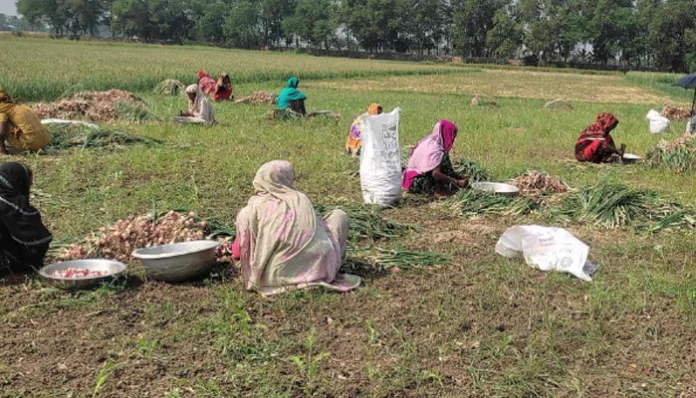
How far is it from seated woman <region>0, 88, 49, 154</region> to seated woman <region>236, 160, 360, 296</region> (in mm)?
5704

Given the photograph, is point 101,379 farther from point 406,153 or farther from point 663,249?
point 406,153

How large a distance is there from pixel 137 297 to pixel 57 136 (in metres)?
6.30

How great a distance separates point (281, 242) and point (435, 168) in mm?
3335

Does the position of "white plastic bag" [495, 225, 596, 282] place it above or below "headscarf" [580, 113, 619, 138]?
below

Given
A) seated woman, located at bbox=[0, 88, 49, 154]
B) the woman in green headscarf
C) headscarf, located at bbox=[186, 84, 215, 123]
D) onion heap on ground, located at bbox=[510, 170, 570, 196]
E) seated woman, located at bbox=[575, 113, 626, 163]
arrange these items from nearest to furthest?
onion heap on ground, located at bbox=[510, 170, 570, 196]
seated woman, located at bbox=[0, 88, 49, 154]
seated woman, located at bbox=[575, 113, 626, 163]
headscarf, located at bbox=[186, 84, 215, 123]
the woman in green headscarf

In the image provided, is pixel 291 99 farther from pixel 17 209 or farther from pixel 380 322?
pixel 380 322

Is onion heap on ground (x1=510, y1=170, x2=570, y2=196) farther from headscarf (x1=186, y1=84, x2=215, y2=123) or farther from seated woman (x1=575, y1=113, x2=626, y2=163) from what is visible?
headscarf (x1=186, y1=84, x2=215, y2=123)

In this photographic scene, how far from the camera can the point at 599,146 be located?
9844 millimetres

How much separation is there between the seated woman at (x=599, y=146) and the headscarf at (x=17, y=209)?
26.7 ft

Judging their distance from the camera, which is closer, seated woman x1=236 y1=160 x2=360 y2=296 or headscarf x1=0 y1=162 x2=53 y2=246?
seated woman x1=236 y1=160 x2=360 y2=296

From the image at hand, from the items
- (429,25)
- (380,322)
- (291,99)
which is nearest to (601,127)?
(291,99)

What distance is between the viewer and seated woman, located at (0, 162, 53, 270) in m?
4.45

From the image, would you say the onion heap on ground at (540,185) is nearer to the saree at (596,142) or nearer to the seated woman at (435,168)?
the seated woman at (435,168)

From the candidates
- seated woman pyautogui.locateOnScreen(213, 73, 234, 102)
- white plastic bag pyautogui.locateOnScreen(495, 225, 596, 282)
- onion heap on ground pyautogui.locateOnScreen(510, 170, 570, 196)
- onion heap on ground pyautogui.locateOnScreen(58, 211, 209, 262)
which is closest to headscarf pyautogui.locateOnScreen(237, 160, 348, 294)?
onion heap on ground pyautogui.locateOnScreen(58, 211, 209, 262)
